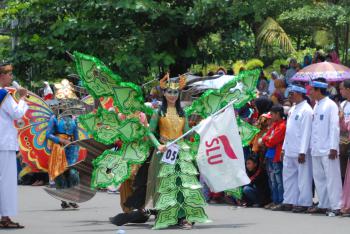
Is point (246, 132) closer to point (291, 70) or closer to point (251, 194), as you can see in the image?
point (251, 194)

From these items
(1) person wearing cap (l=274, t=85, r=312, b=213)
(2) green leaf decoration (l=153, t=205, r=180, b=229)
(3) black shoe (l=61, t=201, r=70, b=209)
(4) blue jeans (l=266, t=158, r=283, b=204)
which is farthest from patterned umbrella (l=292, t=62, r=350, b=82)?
(2) green leaf decoration (l=153, t=205, r=180, b=229)

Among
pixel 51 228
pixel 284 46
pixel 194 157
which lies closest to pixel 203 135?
pixel 194 157

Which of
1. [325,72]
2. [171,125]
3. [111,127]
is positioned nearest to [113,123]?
[111,127]

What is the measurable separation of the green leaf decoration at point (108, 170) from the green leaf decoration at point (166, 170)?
57cm

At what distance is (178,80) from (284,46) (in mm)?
11655

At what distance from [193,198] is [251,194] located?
3.46 m

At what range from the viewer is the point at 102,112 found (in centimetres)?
1373

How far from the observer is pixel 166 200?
1315 cm

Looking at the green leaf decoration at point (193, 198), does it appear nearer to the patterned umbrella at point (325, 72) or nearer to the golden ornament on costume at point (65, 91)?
the patterned umbrella at point (325, 72)

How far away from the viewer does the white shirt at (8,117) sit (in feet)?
44.2

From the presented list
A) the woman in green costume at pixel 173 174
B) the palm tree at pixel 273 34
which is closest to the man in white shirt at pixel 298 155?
the woman in green costume at pixel 173 174

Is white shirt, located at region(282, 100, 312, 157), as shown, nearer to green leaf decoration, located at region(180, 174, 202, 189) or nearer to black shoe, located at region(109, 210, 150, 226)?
green leaf decoration, located at region(180, 174, 202, 189)

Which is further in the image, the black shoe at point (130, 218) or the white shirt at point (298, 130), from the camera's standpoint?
the white shirt at point (298, 130)

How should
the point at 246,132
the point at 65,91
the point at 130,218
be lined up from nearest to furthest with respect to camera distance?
the point at 130,218
the point at 246,132
the point at 65,91
